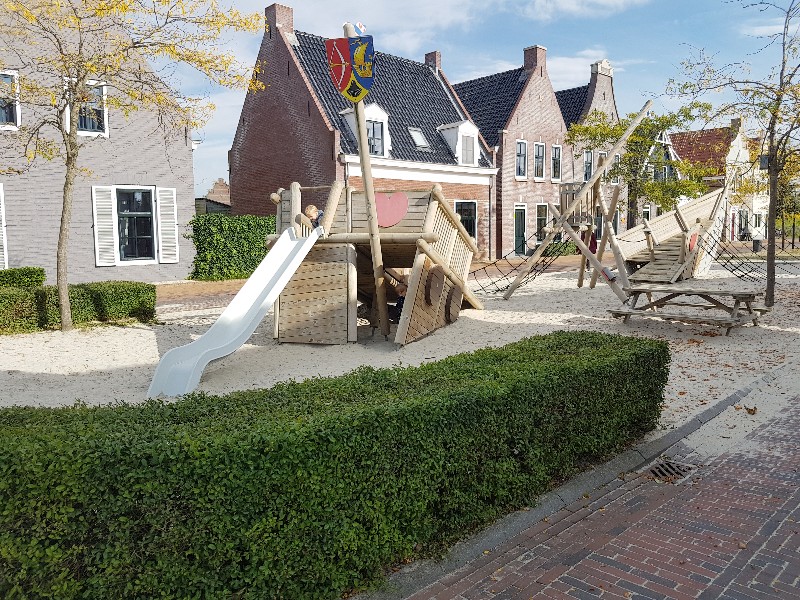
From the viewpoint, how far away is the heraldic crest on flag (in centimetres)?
801

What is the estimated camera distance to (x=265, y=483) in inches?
127

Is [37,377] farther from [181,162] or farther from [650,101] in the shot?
[650,101]

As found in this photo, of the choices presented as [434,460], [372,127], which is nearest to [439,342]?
[434,460]

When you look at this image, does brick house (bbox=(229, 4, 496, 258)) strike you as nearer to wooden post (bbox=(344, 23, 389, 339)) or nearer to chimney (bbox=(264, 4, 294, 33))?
chimney (bbox=(264, 4, 294, 33))

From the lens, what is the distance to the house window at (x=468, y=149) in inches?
1053

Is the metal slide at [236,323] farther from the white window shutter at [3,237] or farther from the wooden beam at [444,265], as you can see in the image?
the white window shutter at [3,237]

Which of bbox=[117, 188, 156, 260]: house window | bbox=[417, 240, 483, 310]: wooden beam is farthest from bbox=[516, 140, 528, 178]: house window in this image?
bbox=[417, 240, 483, 310]: wooden beam

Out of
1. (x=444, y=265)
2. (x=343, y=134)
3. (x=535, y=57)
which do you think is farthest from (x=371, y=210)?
(x=535, y=57)

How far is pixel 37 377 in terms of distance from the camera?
8.47 m

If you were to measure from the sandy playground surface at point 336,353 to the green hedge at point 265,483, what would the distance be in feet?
10.1

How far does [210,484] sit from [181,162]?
1870 centimetres

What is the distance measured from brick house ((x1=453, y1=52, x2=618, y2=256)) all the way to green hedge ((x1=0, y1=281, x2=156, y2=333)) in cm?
1851

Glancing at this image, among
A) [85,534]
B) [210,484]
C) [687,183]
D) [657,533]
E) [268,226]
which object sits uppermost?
[687,183]

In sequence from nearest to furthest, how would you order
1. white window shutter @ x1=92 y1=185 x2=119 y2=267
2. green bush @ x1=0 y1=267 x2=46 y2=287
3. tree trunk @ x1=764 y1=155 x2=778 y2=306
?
tree trunk @ x1=764 y1=155 x2=778 y2=306, green bush @ x1=0 y1=267 x2=46 y2=287, white window shutter @ x1=92 y1=185 x2=119 y2=267
